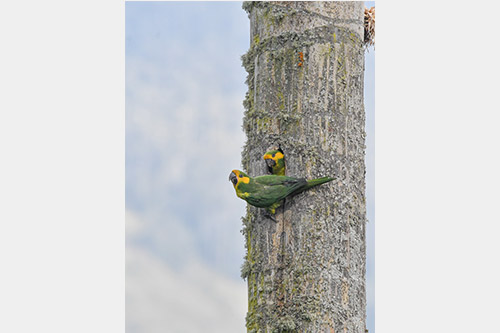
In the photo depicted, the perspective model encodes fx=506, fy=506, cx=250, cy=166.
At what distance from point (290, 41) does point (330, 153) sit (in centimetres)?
56

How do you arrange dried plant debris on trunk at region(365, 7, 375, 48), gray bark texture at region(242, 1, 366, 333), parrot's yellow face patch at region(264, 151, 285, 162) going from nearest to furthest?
1. gray bark texture at region(242, 1, 366, 333)
2. parrot's yellow face patch at region(264, 151, 285, 162)
3. dried plant debris on trunk at region(365, 7, 375, 48)

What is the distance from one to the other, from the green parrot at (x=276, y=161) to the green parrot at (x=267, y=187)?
9 centimetres

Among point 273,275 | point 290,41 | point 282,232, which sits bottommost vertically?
point 273,275

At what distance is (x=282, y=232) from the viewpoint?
2.20m

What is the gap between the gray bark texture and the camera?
6.99 ft

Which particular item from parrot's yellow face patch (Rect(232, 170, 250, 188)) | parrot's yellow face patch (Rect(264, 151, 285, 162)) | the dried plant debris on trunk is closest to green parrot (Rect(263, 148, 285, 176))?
parrot's yellow face patch (Rect(264, 151, 285, 162))

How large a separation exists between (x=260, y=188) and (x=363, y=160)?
52 centimetres

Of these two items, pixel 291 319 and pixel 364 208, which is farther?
pixel 364 208

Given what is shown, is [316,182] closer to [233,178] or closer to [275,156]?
[275,156]

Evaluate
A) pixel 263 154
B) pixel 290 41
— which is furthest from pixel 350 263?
pixel 290 41

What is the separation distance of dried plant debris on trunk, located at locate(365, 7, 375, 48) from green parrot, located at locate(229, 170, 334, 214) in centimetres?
99

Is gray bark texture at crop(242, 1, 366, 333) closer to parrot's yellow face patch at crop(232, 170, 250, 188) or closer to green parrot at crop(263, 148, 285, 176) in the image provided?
green parrot at crop(263, 148, 285, 176)

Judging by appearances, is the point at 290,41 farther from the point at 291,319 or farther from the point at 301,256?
the point at 291,319

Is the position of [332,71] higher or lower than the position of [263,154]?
higher
